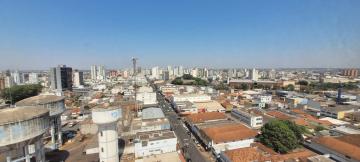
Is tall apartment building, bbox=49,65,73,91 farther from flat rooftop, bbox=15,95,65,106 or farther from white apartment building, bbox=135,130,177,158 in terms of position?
white apartment building, bbox=135,130,177,158

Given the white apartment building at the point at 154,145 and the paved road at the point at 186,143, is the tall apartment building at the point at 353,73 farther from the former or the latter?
the white apartment building at the point at 154,145

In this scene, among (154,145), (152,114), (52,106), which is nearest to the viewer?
(154,145)

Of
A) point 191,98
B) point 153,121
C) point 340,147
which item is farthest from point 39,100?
point 191,98

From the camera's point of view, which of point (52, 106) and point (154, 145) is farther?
point (52, 106)

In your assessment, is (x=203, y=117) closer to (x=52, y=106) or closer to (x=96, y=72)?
(x=52, y=106)

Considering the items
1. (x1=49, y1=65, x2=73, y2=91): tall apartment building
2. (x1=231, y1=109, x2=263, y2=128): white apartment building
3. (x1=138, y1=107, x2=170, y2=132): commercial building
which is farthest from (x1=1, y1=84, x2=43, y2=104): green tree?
(x1=231, y1=109, x2=263, y2=128): white apartment building

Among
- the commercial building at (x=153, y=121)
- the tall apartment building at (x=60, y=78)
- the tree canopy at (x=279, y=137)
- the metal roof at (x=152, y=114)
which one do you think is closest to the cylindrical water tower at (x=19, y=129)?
the commercial building at (x=153, y=121)

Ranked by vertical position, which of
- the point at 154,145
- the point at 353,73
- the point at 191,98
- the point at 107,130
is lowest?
the point at 154,145

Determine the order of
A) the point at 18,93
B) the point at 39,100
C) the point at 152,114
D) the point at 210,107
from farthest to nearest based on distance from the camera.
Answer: the point at 18,93, the point at 210,107, the point at 152,114, the point at 39,100
